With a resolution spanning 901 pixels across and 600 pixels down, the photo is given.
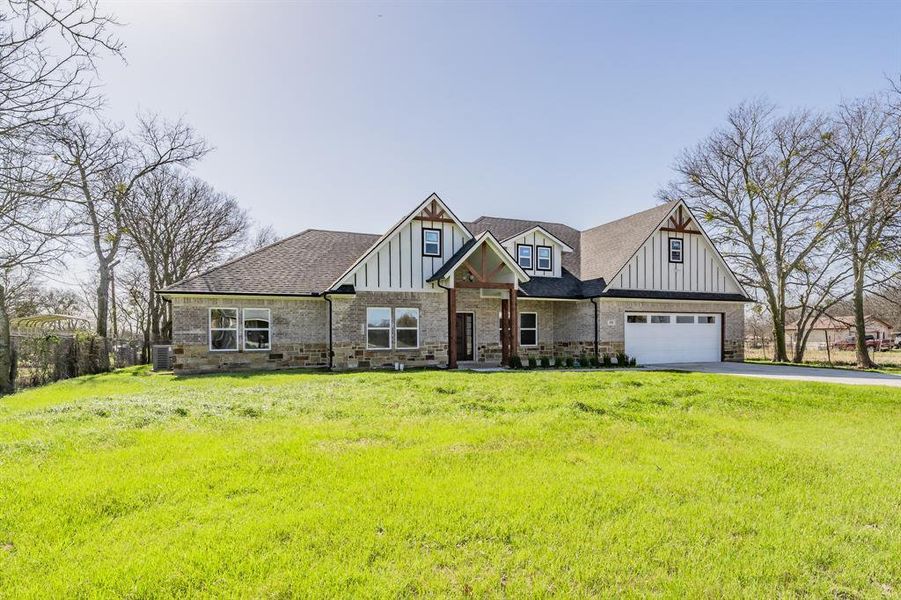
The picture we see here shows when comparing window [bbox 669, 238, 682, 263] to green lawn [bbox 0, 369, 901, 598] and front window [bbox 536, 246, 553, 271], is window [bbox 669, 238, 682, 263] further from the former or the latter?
green lawn [bbox 0, 369, 901, 598]

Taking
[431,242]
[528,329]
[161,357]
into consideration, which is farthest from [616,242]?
[161,357]

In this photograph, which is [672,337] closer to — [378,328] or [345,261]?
[378,328]

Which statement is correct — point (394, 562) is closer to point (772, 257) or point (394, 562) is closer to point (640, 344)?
point (640, 344)

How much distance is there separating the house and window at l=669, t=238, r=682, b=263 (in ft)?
0.20

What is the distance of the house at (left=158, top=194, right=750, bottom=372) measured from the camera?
672 inches

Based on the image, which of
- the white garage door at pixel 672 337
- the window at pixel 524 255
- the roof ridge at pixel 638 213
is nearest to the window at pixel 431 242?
the window at pixel 524 255

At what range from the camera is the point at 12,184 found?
1226cm

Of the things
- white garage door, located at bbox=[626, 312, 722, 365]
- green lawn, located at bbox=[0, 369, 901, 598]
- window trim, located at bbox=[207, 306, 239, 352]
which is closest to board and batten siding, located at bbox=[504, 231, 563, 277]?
white garage door, located at bbox=[626, 312, 722, 365]

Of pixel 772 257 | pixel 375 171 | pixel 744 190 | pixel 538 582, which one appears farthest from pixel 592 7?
pixel 772 257

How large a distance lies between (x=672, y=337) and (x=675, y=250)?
3.69m

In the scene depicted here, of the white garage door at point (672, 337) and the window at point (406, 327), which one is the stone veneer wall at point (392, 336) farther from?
the white garage door at point (672, 337)

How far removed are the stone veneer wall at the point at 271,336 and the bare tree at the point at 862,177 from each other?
2021 cm

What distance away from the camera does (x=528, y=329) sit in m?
20.9

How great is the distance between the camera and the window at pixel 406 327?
18.0m
